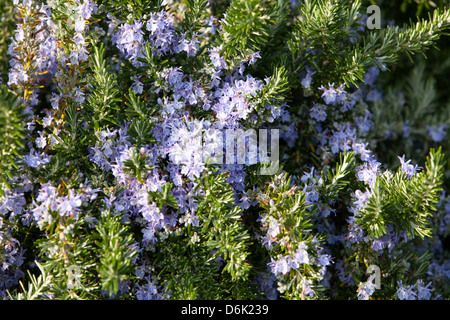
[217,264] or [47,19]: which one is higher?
[47,19]

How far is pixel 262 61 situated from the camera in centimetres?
188

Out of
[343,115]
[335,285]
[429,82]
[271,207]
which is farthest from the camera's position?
[429,82]

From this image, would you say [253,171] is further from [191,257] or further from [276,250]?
[191,257]

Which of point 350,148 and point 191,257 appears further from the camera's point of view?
point 350,148

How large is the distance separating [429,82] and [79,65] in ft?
7.30

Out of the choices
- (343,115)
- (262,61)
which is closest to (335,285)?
(343,115)

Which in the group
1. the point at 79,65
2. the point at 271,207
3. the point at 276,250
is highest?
the point at 79,65

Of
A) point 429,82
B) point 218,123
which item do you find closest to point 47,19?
point 218,123

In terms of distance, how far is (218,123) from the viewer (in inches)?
66.3

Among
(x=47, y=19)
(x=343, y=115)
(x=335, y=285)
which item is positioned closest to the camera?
(x=47, y=19)

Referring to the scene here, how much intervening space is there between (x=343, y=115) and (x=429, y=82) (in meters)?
0.94

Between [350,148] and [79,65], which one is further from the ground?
[79,65]

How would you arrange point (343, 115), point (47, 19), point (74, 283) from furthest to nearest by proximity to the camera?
point (343, 115)
point (47, 19)
point (74, 283)

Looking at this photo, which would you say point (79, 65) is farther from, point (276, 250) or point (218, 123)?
point (276, 250)
